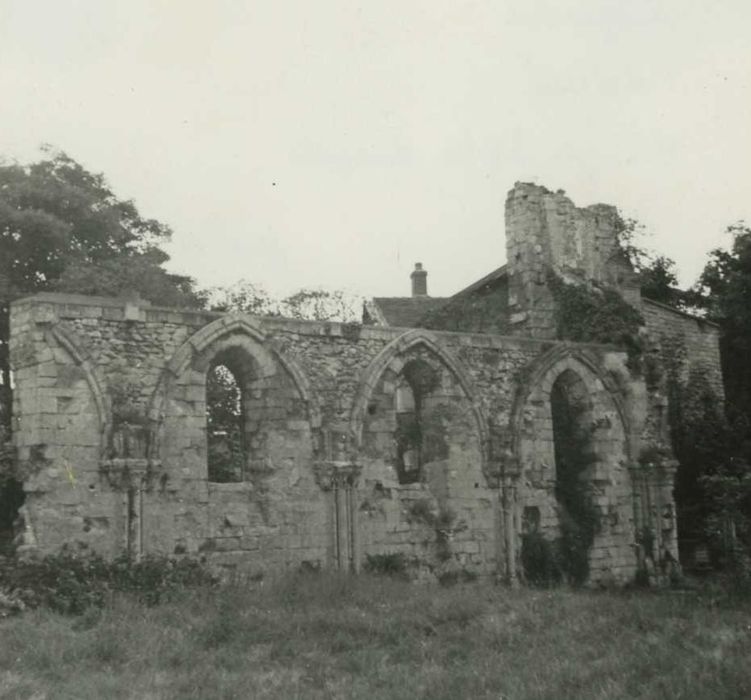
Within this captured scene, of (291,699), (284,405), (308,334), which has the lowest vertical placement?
(291,699)

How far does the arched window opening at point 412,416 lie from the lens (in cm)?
1656

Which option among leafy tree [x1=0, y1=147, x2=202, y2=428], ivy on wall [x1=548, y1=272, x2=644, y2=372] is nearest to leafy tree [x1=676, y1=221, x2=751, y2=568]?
ivy on wall [x1=548, y1=272, x2=644, y2=372]

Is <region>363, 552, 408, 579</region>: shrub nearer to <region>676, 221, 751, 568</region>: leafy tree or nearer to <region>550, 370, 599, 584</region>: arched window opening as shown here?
<region>550, 370, 599, 584</region>: arched window opening

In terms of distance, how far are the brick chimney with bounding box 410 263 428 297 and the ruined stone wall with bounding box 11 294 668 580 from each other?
14160mm

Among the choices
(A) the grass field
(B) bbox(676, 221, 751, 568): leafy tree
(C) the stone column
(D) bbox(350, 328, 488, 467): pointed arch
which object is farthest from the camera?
(B) bbox(676, 221, 751, 568): leafy tree

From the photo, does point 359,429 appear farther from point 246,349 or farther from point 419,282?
point 419,282

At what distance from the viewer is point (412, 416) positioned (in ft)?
73.5

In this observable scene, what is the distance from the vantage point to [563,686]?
8617 mm

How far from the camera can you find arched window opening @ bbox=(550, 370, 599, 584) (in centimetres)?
1738

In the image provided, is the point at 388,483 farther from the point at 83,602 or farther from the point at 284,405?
the point at 83,602

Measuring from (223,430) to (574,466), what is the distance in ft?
31.2

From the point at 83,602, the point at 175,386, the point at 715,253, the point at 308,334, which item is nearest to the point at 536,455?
the point at 308,334

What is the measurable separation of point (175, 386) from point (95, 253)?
43.4ft

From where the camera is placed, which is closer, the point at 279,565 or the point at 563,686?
the point at 563,686
